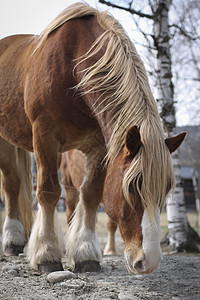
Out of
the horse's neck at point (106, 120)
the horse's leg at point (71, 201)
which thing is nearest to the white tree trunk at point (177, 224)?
the horse's leg at point (71, 201)

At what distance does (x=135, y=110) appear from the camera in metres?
2.43

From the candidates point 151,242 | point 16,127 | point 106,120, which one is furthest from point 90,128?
point 151,242

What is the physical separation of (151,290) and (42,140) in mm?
1539

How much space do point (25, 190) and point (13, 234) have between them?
26.0 inches

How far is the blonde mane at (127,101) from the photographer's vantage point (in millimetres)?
2180

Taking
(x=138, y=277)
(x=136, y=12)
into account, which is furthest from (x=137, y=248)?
(x=136, y=12)

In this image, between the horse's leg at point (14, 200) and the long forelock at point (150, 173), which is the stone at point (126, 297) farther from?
the horse's leg at point (14, 200)

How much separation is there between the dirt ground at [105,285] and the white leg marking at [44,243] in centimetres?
15

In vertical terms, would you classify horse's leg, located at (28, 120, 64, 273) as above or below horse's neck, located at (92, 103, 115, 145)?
below

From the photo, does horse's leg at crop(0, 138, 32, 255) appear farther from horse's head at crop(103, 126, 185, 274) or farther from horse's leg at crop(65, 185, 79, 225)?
horse's head at crop(103, 126, 185, 274)

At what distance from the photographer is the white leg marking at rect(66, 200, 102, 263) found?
323 centimetres

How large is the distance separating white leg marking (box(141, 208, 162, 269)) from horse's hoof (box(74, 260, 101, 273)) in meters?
1.25

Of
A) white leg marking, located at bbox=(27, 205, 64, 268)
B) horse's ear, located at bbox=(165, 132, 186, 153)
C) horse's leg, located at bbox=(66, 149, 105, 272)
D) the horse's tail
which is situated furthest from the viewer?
the horse's tail

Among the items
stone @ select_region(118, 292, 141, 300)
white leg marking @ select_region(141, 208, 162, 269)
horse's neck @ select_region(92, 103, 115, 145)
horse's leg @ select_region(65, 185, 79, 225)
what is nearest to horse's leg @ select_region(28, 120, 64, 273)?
horse's neck @ select_region(92, 103, 115, 145)
